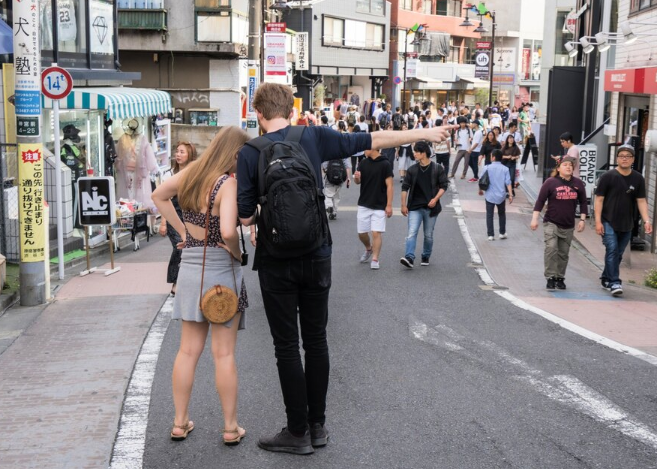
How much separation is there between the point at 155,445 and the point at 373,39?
182 feet

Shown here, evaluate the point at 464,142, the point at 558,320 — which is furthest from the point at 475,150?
the point at 558,320

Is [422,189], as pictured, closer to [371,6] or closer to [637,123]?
[637,123]

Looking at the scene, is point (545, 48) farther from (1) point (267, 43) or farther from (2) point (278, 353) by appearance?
(2) point (278, 353)

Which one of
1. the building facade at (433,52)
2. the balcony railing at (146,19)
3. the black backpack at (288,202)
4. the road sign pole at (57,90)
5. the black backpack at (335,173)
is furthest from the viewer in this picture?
the building facade at (433,52)

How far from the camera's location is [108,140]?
624 inches

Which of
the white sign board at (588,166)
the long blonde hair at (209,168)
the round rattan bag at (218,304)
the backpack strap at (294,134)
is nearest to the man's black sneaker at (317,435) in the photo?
the round rattan bag at (218,304)

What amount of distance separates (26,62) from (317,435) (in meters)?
5.82

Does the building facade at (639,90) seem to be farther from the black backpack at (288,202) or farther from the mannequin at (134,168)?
the black backpack at (288,202)

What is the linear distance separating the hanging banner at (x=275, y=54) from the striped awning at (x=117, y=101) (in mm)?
11506

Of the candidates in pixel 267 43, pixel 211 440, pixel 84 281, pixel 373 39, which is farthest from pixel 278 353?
pixel 373 39

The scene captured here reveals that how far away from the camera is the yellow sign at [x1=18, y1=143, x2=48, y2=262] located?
31.3ft

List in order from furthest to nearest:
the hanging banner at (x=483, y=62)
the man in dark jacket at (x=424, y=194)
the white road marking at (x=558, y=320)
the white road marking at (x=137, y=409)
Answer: the hanging banner at (x=483, y=62)
the man in dark jacket at (x=424, y=194)
the white road marking at (x=558, y=320)
the white road marking at (x=137, y=409)

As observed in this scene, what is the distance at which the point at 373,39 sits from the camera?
5903cm

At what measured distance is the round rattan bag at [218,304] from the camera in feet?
17.0
